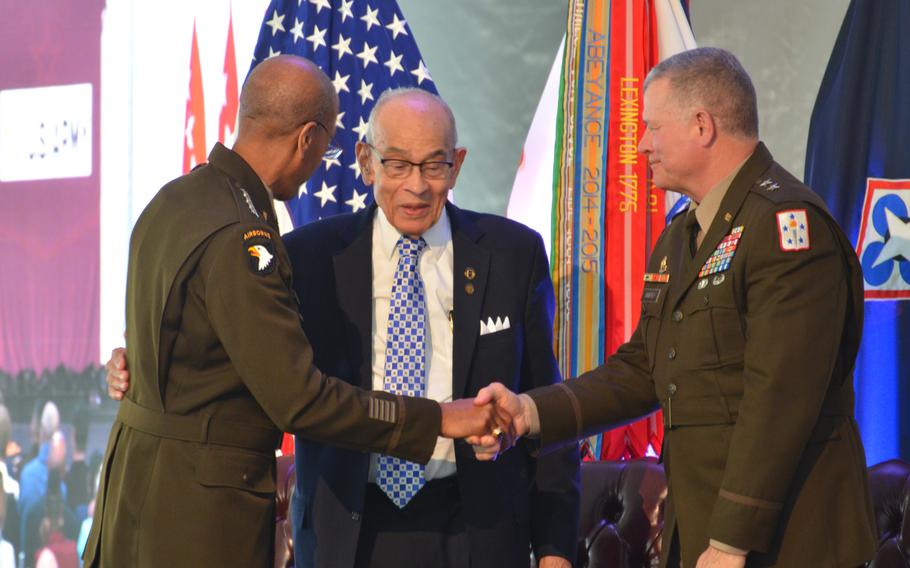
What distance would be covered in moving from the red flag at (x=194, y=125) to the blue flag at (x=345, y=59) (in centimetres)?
70

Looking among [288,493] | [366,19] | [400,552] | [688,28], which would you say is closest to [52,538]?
[288,493]

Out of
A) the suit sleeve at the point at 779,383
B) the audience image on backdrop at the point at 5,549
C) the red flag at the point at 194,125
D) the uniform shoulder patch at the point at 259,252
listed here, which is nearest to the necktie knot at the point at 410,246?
the uniform shoulder patch at the point at 259,252

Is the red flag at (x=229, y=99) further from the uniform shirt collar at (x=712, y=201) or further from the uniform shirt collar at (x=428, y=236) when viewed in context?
the uniform shirt collar at (x=712, y=201)

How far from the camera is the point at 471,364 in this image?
2.53m

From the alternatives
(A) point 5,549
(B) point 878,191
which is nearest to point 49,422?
(A) point 5,549

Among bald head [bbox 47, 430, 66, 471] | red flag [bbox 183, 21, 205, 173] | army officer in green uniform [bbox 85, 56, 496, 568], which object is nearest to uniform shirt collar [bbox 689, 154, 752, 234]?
army officer in green uniform [bbox 85, 56, 496, 568]

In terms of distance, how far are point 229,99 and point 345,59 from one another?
777 millimetres

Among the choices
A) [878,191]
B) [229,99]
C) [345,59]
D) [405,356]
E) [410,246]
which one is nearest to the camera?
[405,356]

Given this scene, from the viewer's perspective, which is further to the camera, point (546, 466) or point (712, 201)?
point (546, 466)

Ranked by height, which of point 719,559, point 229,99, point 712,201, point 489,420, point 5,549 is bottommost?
point 5,549

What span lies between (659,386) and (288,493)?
1672 millimetres

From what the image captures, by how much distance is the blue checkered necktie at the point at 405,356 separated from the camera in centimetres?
244

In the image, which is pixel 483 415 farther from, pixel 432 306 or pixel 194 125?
pixel 194 125

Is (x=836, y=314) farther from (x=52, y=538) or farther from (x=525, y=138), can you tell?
(x=52, y=538)
